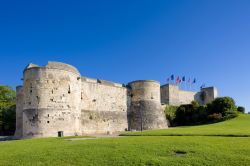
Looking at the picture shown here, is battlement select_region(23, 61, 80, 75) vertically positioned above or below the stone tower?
above

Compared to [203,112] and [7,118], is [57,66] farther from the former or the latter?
[203,112]

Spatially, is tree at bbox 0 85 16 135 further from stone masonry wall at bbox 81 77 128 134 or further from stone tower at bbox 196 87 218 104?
stone tower at bbox 196 87 218 104

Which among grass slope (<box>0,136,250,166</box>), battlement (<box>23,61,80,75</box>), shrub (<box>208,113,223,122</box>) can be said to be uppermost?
battlement (<box>23,61,80,75</box>)

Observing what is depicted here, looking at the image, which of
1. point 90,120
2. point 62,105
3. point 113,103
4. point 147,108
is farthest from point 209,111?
point 62,105

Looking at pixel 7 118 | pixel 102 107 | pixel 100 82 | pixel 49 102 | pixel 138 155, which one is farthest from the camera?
pixel 7 118

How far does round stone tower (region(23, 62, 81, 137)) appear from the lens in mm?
26656

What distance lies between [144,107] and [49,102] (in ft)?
55.4

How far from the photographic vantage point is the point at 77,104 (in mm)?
30266

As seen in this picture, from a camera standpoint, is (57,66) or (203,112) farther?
(203,112)

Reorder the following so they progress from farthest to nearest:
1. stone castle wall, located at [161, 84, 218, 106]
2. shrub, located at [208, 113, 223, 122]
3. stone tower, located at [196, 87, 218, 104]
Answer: stone tower, located at [196, 87, 218, 104]
stone castle wall, located at [161, 84, 218, 106]
shrub, located at [208, 113, 223, 122]

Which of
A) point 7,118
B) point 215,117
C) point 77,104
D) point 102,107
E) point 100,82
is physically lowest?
point 215,117

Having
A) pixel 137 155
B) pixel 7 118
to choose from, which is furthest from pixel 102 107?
pixel 137 155

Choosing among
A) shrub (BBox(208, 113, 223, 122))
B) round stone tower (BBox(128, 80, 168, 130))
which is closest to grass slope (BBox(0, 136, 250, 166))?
round stone tower (BBox(128, 80, 168, 130))

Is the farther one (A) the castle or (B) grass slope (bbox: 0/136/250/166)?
(A) the castle
